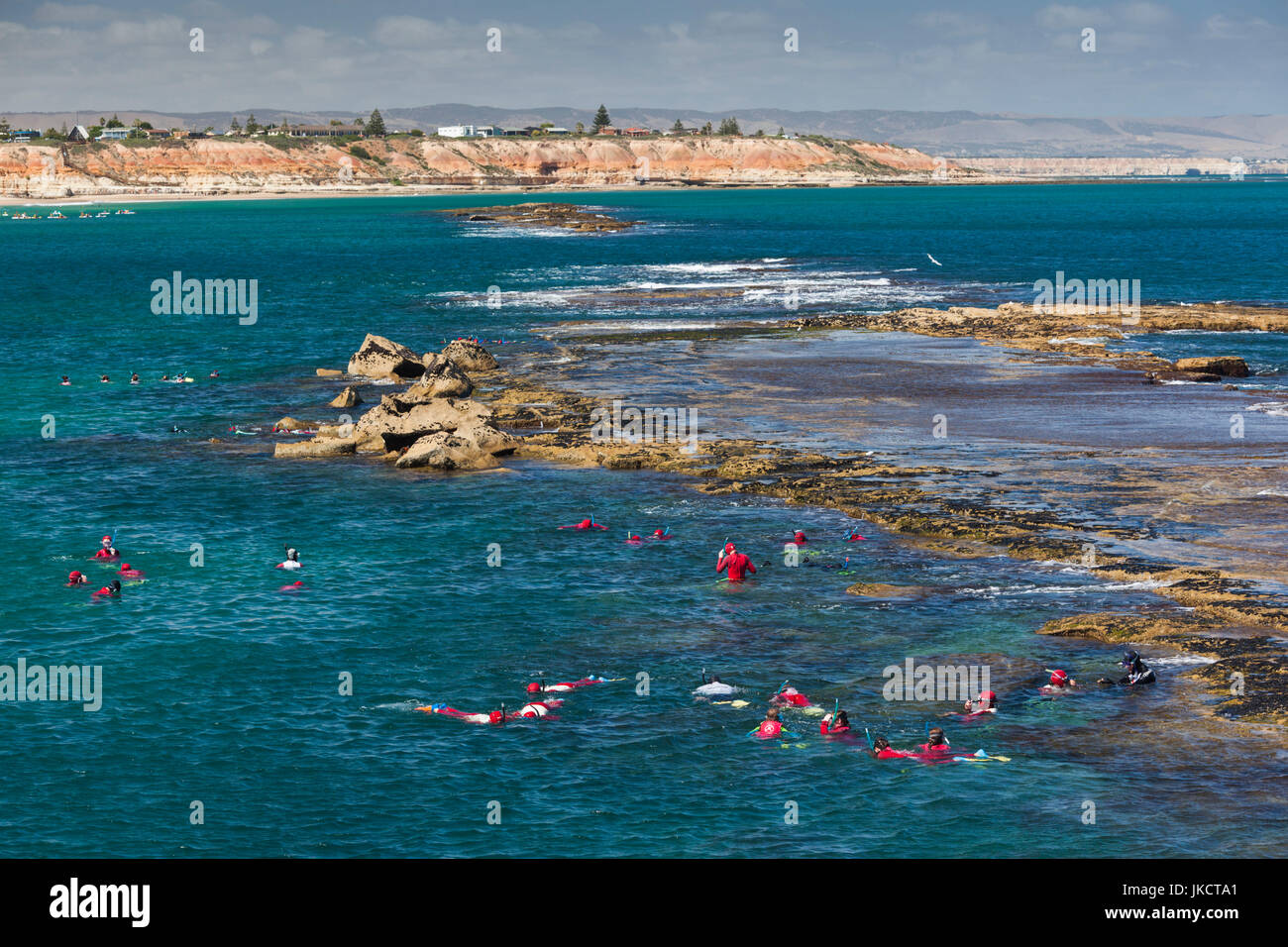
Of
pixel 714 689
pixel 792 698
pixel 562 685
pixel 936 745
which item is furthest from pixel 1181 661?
pixel 562 685

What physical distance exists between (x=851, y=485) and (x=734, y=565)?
445 inches

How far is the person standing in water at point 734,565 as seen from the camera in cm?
3759

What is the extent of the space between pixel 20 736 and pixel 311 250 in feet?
532

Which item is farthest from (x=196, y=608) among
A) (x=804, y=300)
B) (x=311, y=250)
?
(x=311, y=250)

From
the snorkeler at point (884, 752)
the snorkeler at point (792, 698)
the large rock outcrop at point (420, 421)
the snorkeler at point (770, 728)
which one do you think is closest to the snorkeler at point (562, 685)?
the snorkeler at point (792, 698)

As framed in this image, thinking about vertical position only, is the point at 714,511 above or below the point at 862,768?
above

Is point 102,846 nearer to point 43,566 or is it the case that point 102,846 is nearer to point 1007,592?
point 43,566

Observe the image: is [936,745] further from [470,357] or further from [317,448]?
[470,357]

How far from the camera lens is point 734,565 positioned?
123ft

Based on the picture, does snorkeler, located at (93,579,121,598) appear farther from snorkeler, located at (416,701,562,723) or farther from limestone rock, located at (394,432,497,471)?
limestone rock, located at (394,432,497,471)

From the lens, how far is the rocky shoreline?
32.0 meters

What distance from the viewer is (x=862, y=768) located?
85.7 feet

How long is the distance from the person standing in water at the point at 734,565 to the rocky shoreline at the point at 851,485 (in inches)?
131

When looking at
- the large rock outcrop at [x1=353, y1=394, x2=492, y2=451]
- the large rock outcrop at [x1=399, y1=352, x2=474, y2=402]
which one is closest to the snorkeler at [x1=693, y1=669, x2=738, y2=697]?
the large rock outcrop at [x1=353, y1=394, x2=492, y2=451]
